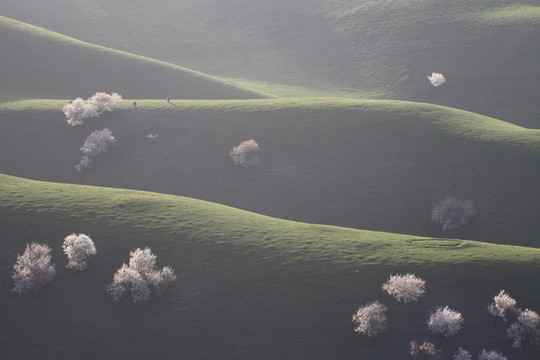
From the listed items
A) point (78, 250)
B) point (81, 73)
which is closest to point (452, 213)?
point (78, 250)

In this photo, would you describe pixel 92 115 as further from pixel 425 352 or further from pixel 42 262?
pixel 425 352

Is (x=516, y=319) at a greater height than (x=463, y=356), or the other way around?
(x=516, y=319)

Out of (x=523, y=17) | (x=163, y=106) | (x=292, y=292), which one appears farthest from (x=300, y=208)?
(x=523, y=17)

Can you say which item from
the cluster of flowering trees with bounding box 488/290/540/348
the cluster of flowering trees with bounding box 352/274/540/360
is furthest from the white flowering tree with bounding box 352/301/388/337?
the cluster of flowering trees with bounding box 488/290/540/348

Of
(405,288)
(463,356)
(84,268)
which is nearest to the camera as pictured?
(463,356)

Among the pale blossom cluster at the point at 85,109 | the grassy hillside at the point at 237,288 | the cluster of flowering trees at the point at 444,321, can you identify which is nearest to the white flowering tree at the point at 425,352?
the cluster of flowering trees at the point at 444,321

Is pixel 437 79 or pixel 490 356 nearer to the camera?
pixel 490 356

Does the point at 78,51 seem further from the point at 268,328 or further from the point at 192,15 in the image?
the point at 268,328
